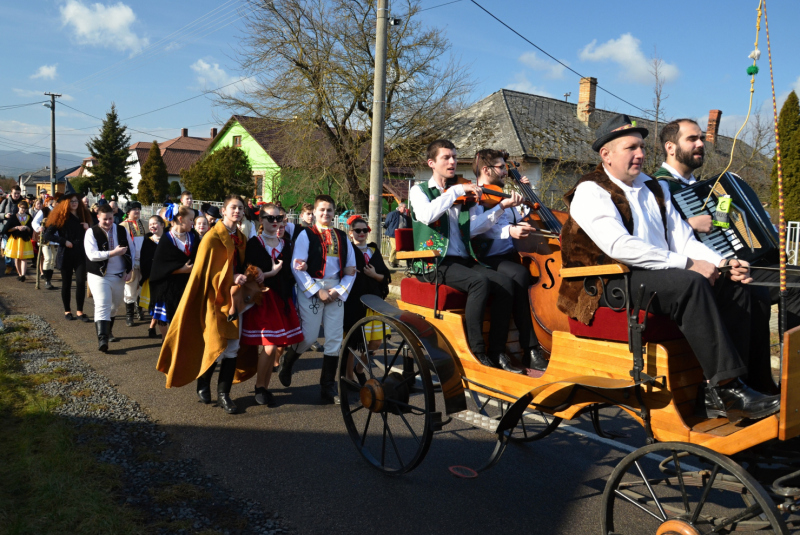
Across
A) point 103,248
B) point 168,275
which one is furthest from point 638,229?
point 103,248

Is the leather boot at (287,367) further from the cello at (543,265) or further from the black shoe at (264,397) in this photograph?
the cello at (543,265)

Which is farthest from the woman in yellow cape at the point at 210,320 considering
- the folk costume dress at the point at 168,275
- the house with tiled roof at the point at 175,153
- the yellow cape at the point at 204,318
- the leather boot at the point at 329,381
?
the house with tiled roof at the point at 175,153

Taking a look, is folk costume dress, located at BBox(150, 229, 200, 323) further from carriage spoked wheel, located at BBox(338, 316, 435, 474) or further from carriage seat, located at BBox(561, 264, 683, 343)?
carriage seat, located at BBox(561, 264, 683, 343)

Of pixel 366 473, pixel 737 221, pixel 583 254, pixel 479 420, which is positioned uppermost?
pixel 737 221

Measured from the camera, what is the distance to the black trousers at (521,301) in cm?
423

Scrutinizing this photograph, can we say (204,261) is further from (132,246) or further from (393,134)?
(393,134)

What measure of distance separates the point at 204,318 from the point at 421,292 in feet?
6.81

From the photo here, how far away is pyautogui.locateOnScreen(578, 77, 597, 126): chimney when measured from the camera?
2778 cm

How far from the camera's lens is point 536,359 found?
14.3 feet

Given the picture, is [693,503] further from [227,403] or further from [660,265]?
[227,403]

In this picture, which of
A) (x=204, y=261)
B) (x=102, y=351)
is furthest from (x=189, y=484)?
(x=102, y=351)

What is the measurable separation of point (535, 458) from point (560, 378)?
1425mm

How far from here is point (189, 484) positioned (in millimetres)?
3805

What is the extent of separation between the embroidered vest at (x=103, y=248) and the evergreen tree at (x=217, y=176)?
81.3 ft
